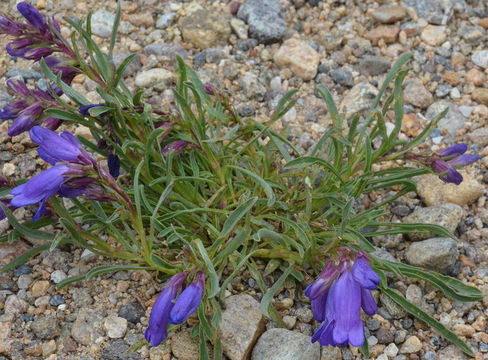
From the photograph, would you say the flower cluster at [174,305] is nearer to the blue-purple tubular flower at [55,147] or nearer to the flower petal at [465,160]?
the blue-purple tubular flower at [55,147]

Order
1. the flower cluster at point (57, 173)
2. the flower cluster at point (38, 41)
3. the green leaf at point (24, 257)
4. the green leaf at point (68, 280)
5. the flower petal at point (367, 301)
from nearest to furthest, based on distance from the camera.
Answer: the flower cluster at point (57, 173)
the flower petal at point (367, 301)
the flower cluster at point (38, 41)
the green leaf at point (68, 280)
the green leaf at point (24, 257)

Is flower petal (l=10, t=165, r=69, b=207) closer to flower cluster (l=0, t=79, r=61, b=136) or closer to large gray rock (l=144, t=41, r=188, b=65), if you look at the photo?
flower cluster (l=0, t=79, r=61, b=136)

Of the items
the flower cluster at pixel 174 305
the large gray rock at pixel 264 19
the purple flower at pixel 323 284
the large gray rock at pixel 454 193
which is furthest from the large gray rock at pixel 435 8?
the flower cluster at pixel 174 305

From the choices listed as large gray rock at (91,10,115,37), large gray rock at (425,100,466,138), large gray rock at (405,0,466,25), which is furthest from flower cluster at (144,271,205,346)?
large gray rock at (405,0,466,25)

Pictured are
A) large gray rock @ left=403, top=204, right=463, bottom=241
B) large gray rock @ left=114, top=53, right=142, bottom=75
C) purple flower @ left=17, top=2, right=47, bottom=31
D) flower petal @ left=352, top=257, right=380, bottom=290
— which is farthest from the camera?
large gray rock @ left=114, top=53, right=142, bottom=75

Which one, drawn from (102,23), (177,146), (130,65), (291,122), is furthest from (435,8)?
(177,146)

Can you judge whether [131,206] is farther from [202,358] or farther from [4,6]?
[4,6]

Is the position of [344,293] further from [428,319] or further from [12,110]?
[12,110]
